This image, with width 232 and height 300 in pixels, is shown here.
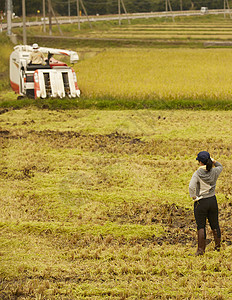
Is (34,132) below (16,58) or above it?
below

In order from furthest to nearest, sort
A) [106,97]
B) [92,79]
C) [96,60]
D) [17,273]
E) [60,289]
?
[96,60] < [92,79] < [106,97] < [17,273] < [60,289]

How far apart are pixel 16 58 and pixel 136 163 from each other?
9126 mm

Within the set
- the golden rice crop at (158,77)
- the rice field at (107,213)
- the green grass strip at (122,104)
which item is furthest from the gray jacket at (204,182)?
the golden rice crop at (158,77)

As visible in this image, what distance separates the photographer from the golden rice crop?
15906 millimetres

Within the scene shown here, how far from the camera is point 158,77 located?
18.8 m

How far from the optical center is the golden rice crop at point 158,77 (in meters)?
15.9

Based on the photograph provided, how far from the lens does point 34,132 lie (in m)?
12.0

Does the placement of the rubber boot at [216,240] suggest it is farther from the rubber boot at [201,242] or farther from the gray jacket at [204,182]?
the gray jacket at [204,182]

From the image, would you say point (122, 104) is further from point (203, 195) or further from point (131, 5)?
point (131, 5)

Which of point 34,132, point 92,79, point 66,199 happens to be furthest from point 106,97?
point 66,199

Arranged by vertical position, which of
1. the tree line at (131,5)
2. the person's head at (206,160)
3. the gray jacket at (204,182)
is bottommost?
the gray jacket at (204,182)

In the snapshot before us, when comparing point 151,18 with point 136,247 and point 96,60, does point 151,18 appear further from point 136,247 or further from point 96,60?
point 136,247

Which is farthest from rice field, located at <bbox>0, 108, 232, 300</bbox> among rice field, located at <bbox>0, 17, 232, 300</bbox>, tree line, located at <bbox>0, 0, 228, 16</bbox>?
tree line, located at <bbox>0, 0, 228, 16</bbox>

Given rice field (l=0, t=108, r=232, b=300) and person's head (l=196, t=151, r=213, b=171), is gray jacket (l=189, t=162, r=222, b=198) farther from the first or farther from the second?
rice field (l=0, t=108, r=232, b=300)
